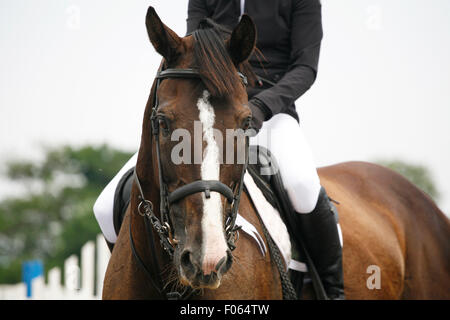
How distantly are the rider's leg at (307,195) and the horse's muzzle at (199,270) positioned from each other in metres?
1.47

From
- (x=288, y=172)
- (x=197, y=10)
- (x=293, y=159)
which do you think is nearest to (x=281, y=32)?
(x=197, y=10)

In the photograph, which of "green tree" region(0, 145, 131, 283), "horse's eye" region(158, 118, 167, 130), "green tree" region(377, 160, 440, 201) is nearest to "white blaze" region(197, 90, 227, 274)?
"horse's eye" region(158, 118, 167, 130)

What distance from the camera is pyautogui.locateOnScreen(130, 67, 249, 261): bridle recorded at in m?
2.90

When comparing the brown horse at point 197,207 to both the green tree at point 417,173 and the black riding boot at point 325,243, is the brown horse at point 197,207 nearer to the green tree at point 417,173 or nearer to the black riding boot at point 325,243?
the black riding boot at point 325,243

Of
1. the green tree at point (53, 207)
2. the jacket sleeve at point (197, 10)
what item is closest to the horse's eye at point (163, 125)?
the jacket sleeve at point (197, 10)

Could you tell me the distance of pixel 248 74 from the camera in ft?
11.6

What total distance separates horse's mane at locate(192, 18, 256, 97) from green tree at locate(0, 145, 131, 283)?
135 ft

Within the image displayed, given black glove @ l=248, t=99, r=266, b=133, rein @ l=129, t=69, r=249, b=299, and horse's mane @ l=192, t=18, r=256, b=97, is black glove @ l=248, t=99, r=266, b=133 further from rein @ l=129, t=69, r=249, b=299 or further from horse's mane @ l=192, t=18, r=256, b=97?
horse's mane @ l=192, t=18, r=256, b=97

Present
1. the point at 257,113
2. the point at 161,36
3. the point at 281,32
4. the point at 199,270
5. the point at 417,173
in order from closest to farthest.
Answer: the point at 199,270 < the point at 161,36 < the point at 257,113 < the point at 281,32 < the point at 417,173

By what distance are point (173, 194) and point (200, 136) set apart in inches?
13.1

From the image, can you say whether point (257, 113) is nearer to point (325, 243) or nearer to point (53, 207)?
point (325, 243)

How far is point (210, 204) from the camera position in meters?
2.85

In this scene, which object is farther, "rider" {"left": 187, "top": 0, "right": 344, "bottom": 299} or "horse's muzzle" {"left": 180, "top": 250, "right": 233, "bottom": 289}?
"rider" {"left": 187, "top": 0, "right": 344, "bottom": 299}
